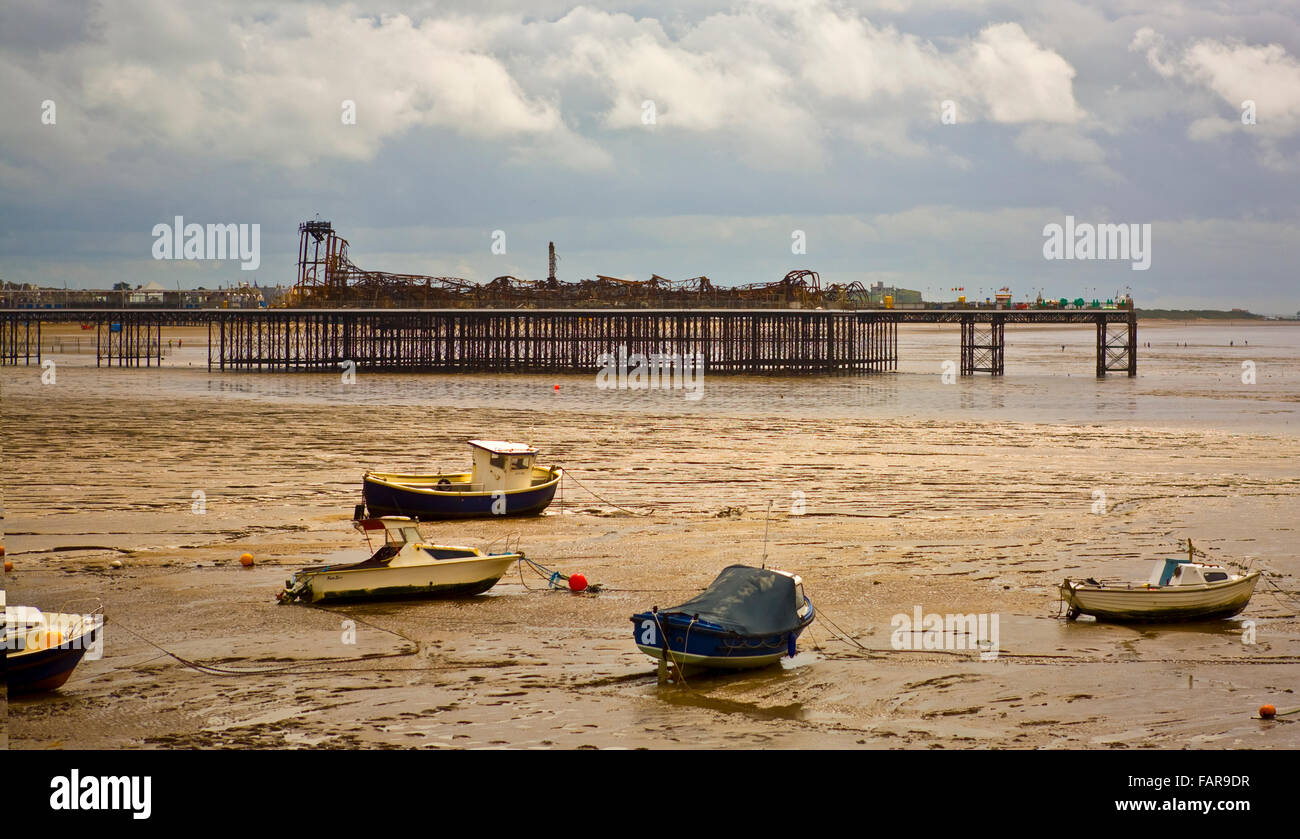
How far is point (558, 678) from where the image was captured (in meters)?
16.4

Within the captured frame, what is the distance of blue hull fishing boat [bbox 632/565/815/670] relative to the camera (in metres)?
16.6

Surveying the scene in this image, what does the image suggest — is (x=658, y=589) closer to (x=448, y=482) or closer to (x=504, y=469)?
(x=504, y=469)

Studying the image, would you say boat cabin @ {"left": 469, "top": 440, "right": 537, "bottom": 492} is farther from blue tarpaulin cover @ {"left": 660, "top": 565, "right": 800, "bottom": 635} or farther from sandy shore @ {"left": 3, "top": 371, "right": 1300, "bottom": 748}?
blue tarpaulin cover @ {"left": 660, "top": 565, "right": 800, "bottom": 635}

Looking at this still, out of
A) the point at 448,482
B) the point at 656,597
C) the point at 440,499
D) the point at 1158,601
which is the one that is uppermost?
the point at 448,482

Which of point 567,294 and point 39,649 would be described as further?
point 567,294

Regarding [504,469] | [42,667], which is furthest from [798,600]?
[504,469]

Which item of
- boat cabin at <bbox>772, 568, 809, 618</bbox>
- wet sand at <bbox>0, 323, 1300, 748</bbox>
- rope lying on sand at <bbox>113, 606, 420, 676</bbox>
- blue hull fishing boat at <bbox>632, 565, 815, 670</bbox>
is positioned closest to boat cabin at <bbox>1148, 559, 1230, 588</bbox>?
wet sand at <bbox>0, 323, 1300, 748</bbox>

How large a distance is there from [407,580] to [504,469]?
27.4 feet

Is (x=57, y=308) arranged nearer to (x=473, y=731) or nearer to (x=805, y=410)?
(x=805, y=410)

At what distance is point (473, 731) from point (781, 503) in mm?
17301

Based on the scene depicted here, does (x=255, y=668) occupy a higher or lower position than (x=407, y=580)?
lower

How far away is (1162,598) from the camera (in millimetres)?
19609

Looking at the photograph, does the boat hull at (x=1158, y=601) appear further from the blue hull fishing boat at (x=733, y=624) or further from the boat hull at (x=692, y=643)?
the boat hull at (x=692, y=643)
